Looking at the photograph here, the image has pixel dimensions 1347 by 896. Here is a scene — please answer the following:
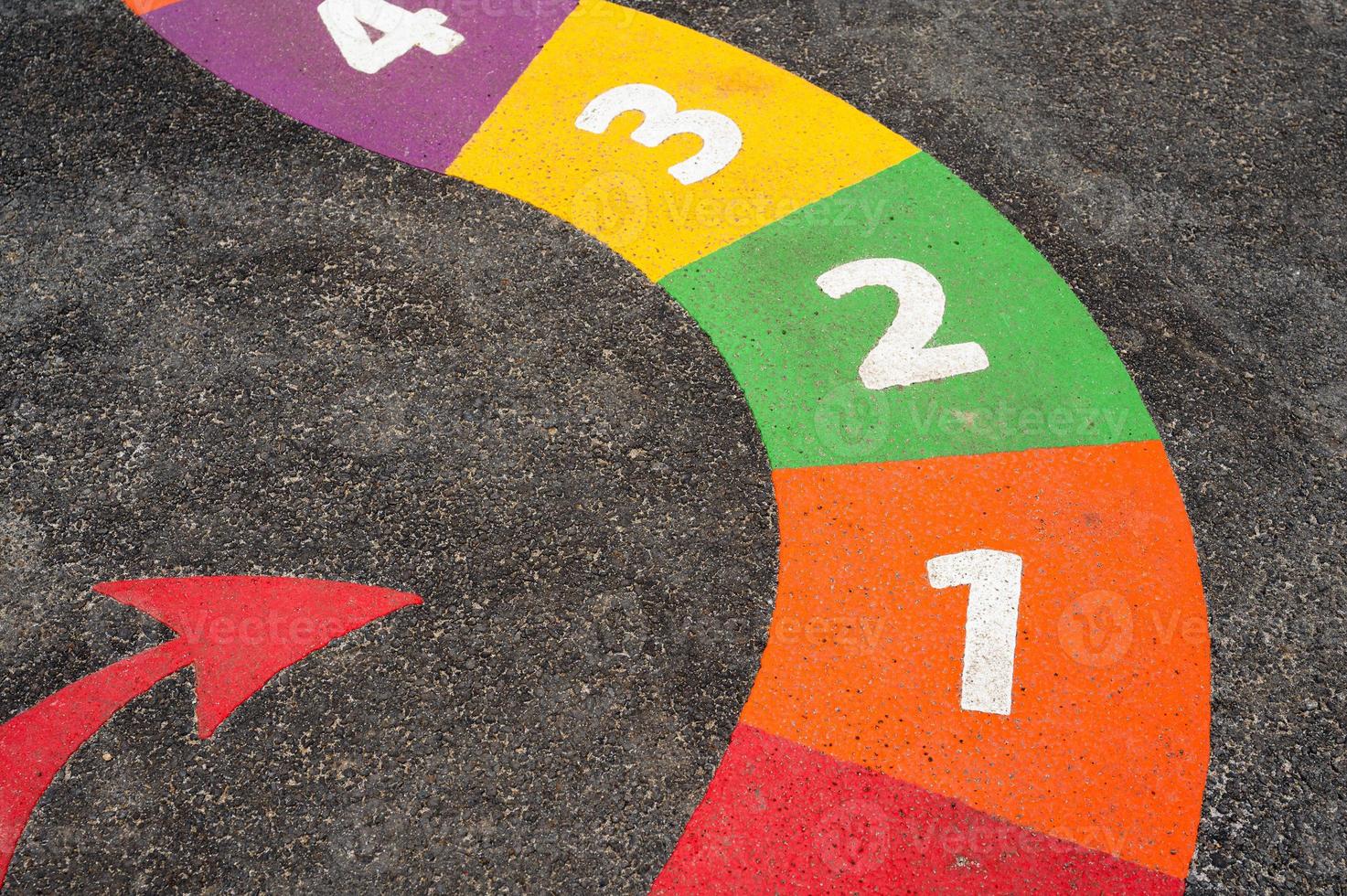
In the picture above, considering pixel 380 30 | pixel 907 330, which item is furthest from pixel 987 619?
pixel 380 30

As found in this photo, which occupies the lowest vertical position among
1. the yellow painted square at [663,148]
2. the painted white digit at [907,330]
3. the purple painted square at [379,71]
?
the painted white digit at [907,330]

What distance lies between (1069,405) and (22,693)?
3.55 metres

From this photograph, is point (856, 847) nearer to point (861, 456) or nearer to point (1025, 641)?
point (1025, 641)

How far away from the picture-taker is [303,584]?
350 centimetres

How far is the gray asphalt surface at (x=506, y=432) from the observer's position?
3148 mm

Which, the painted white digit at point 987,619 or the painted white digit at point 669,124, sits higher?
the painted white digit at point 669,124

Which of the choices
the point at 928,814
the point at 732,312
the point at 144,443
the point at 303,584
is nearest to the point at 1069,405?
the point at 732,312

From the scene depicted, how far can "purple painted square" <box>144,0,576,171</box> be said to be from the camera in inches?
187

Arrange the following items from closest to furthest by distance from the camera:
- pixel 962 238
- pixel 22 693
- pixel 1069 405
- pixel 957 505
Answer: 1. pixel 22 693
2. pixel 957 505
3. pixel 1069 405
4. pixel 962 238

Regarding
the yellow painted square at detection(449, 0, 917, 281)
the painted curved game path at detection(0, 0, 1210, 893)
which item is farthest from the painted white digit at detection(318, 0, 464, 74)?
the yellow painted square at detection(449, 0, 917, 281)

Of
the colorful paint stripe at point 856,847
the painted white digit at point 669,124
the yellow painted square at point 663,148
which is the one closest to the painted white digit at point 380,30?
the yellow painted square at point 663,148

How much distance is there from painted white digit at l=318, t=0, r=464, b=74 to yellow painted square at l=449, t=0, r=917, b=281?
511 millimetres

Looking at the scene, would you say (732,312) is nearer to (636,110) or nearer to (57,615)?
(636,110)

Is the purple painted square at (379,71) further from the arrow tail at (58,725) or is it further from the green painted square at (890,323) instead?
the arrow tail at (58,725)
